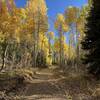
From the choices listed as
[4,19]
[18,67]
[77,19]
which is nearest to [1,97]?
[4,19]

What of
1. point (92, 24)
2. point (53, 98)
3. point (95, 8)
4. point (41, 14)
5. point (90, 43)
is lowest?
point (53, 98)

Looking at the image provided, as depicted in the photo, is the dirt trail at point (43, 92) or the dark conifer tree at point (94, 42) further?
the dark conifer tree at point (94, 42)

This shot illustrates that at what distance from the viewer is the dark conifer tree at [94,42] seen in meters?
15.3

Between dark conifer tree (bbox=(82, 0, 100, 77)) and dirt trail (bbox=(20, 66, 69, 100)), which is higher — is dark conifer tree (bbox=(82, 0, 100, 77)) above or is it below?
above

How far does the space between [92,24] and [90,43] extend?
128 cm

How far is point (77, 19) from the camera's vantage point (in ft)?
118

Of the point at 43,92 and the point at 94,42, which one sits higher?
the point at 94,42

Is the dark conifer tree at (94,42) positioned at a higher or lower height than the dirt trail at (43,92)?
higher

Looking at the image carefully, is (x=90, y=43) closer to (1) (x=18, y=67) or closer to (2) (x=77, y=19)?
(1) (x=18, y=67)

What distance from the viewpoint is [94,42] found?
626 inches

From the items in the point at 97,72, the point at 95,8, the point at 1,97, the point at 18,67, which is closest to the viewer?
the point at 1,97

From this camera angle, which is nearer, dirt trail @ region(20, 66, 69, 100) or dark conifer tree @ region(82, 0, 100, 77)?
dirt trail @ region(20, 66, 69, 100)

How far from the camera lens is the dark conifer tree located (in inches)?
604

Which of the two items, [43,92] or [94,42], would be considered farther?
[94,42]
